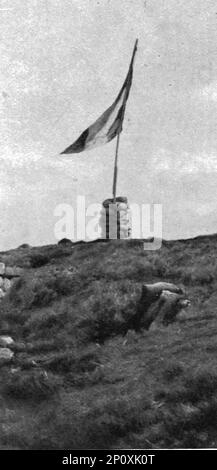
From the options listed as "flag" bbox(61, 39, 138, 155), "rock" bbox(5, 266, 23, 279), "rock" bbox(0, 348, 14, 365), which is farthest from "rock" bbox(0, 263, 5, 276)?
"rock" bbox(0, 348, 14, 365)

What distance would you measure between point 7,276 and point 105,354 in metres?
9.84

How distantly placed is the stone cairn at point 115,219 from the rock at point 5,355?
34.3ft

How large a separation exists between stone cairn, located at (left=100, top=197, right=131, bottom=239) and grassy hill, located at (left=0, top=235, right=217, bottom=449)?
3.65 ft

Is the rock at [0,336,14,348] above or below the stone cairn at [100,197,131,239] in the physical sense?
below

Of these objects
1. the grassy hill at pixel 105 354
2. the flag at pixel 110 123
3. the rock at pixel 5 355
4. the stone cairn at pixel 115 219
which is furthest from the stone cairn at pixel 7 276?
the flag at pixel 110 123

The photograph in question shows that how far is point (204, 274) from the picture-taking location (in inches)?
960

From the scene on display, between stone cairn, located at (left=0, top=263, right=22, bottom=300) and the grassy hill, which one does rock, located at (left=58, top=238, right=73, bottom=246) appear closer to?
the grassy hill

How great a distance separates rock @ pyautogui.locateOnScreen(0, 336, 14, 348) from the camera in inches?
852

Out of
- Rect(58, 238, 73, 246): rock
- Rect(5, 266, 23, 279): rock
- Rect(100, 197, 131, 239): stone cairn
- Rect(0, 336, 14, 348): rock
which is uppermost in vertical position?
Rect(100, 197, 131, 239): stone cairn

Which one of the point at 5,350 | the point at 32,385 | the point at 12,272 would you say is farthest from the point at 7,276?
the point at 32,385

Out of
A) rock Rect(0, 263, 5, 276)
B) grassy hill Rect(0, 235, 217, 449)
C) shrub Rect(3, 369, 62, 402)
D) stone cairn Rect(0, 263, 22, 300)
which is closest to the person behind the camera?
grassy hill Rect(0, 235, 217, 449)

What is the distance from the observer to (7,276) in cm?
2797

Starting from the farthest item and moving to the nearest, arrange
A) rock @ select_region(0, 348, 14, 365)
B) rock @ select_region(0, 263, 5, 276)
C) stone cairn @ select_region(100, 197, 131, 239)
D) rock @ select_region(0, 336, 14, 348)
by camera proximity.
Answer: stone cairn @ select_region(100, 197, 131, 239) < rock @ select_region(0, 263, 5, 276) < rock @ select_region(0, 336, 14, 348) < rock @ select_region(0, 348, 14, 365)
